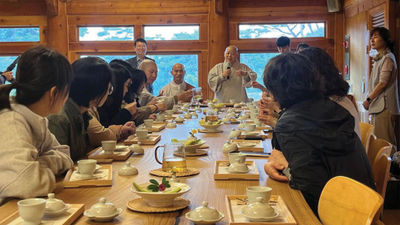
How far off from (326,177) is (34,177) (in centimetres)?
115

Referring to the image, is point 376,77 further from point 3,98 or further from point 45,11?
point 45,11

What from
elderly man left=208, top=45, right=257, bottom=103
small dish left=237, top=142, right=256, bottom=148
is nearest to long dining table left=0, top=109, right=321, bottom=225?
small dish left=237, top=142, right=256, bottom=148

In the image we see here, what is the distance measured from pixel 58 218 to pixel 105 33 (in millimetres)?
8059

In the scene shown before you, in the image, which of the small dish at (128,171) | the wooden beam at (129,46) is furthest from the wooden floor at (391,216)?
the wooden beam at (129,46)

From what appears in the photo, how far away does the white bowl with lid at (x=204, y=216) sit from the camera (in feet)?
4.95

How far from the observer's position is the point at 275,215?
5.09 ft

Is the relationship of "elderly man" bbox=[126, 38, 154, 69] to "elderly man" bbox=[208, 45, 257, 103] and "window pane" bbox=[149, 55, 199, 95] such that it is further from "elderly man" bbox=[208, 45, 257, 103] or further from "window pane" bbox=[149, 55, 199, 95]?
"window pane" bbox=[149, 55, 199, 95]

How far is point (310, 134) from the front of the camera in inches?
83.7

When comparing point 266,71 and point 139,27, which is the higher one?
point 139,27

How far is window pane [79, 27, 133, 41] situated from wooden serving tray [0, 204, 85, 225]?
25.8 ft

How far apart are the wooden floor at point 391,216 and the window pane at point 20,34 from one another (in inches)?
282

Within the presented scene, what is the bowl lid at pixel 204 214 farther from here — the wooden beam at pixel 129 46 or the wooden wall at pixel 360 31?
the wooden beam at pixel 129 46

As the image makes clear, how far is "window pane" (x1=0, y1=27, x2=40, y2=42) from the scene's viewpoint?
30.6ft

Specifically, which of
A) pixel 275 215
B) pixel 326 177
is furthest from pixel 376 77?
pixel 275 215
